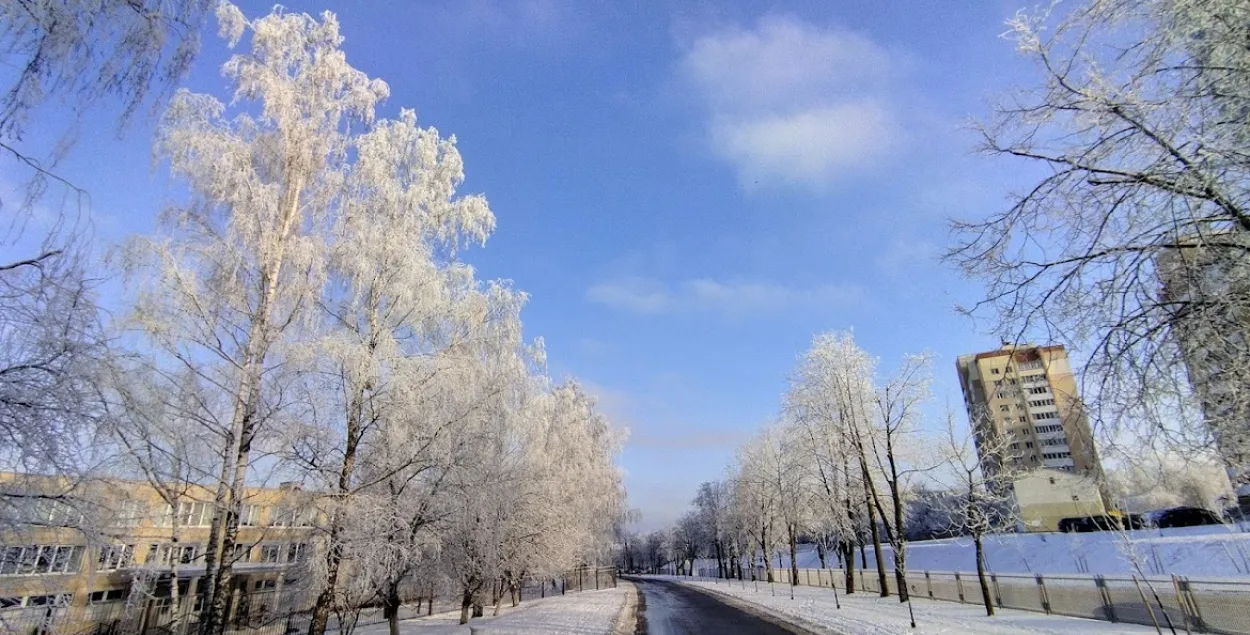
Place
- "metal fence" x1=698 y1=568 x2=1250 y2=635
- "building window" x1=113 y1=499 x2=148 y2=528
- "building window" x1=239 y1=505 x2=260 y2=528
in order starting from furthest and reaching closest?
"metal fence" x1=698 y1=568 x2=1250 y2=635 → "building window" x1=239 y1=505 x2=260 y2=528 → "building window" x1=113 y1=499 x2=148 y2=528

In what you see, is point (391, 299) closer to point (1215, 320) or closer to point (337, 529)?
point (337, 529)

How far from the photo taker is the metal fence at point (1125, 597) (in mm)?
10852

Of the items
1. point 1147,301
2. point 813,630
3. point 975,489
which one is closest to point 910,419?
point 975,489

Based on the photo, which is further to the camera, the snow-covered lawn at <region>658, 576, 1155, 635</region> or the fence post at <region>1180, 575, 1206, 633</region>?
the snow-covered lawn at <region>658, 576, 1155, 635</region>

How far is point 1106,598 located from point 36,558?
19628mm

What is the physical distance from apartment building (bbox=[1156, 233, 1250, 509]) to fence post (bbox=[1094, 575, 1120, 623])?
1294 cm

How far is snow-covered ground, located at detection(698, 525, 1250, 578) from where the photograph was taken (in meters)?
23.2

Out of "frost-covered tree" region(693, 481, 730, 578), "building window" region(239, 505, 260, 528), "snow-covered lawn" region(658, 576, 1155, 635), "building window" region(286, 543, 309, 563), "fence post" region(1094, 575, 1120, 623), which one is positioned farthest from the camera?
"frost-covered tree" region(693, 481, 730, 578)

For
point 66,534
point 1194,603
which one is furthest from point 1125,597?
point 66,534

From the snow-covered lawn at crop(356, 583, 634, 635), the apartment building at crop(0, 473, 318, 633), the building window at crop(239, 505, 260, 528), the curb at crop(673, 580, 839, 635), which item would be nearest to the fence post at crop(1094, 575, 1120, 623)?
the curb at crop(673, 580, 839, 635)

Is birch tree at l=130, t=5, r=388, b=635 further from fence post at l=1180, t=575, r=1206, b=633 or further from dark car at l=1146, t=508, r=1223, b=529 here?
dark car at l=1146, t=508, r=1223, b=529

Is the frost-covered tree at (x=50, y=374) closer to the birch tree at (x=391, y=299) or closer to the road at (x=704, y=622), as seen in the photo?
the birch tree at (x=391, y=299)

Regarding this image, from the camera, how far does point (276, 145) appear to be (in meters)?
12.4

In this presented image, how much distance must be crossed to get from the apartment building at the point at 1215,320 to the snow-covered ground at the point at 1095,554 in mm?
19957
